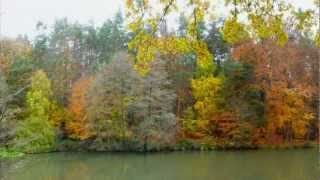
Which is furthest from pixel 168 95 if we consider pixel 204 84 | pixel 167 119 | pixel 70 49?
pixel 70 49

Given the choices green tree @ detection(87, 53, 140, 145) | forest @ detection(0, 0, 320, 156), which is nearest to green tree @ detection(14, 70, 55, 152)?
forest @ detection(0, 0, 320, 156)

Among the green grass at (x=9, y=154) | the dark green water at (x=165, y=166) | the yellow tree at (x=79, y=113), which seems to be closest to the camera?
the dark green water at (x=165, y=166)

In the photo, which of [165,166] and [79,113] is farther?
[79,113]

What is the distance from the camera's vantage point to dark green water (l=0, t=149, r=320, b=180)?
48.0ft

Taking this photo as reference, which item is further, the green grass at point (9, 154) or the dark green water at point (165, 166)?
the green grass at point (9, 154)

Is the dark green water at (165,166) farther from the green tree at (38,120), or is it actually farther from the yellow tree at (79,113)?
the yellow tree at (79,113)

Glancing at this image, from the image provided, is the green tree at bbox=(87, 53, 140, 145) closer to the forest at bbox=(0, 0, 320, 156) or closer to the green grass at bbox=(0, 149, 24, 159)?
the forest at bbox=(0, 0, 320, 156)

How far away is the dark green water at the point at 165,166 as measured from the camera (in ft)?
48.0

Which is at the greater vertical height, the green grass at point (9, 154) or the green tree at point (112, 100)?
the green tree at point (112, 100)

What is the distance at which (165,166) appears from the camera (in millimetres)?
17641

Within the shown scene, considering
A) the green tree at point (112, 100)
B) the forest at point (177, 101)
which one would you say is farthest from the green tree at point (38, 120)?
the green tree at point (112, 100)

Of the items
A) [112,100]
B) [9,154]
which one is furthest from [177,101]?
[9,154]

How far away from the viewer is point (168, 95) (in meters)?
24.4

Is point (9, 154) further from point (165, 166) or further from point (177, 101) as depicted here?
point (177, 101)
